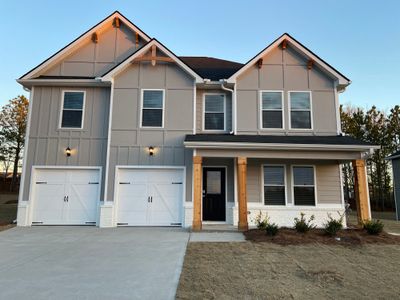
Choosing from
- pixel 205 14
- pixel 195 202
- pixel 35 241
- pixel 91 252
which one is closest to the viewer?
pixel 91 252

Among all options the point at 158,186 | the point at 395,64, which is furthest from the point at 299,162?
the point at 395,64

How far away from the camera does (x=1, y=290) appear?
155 inches

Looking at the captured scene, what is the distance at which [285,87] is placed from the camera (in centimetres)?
1079

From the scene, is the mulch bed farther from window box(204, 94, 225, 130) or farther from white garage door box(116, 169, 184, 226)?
window box(204, 94, 225, 130)

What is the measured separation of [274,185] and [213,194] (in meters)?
2.37

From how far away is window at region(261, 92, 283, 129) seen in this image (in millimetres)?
10578

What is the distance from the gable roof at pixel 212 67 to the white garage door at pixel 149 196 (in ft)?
14.3

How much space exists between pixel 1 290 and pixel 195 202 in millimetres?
5561

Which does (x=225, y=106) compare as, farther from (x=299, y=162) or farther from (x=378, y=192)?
(x=378, y=192)

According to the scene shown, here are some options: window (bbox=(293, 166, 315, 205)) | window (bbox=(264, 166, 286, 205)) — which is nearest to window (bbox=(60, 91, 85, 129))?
window (bbox=(264, 166, 286, 205))

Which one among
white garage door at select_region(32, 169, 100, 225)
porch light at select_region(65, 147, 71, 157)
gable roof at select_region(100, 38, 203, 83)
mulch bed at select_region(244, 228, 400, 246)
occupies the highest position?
gable roof at select_region(100, 38, 203, 83)

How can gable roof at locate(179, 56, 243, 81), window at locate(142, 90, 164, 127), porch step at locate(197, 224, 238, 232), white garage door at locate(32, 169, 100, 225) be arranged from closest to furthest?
1. porch step at locate(197, 224, 238, 232)
2. white garage door at locate(32, 169, 100, 225)
3. window at locate(142, 90, 164, 127)
4. gable roof at locate(179, 56, 243, 81)

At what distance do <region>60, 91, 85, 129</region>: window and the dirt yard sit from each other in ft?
23.0

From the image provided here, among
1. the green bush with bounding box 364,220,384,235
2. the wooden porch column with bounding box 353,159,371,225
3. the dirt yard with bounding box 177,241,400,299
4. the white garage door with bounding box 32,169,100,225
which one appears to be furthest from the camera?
the white garage door with bounding box 32,169,100,225
